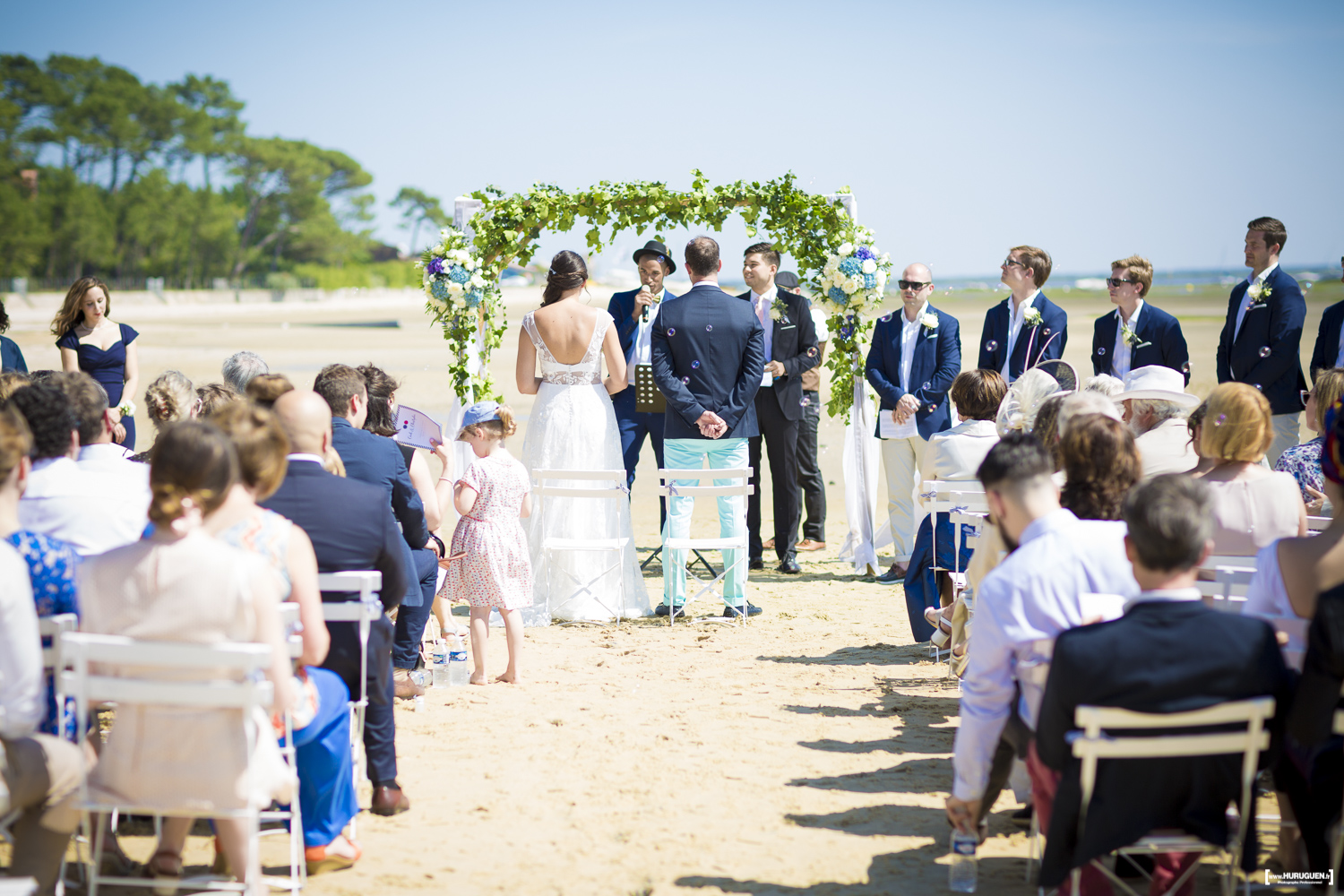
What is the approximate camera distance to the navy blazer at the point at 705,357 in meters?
6.93

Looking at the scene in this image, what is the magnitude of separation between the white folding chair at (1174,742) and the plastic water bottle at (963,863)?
1.64 ft

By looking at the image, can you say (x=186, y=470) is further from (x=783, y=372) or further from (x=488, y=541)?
(x=783, y=372)

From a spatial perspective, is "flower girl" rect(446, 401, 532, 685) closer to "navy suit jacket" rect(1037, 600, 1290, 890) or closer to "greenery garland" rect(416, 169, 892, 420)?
"greenery garland" rect(416, 169, 892, 420)

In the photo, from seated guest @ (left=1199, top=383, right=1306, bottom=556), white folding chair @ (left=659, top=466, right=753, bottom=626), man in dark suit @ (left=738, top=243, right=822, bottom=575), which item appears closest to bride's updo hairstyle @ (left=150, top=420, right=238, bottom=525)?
seated guest @ (left=1199, top=383, right=1306, bottom=556)

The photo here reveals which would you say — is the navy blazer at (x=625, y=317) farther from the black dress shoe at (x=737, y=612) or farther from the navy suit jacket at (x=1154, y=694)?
the navy suit jacket at (x=1154, y=694)

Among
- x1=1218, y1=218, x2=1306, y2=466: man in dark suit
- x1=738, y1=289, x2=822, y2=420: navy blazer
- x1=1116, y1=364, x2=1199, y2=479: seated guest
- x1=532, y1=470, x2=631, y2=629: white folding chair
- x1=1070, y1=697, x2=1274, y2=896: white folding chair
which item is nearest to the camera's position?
x1=1070, y1=697, x2=1274, y2=896: white folding chair

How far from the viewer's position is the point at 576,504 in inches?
282

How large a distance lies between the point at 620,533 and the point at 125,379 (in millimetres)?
4147

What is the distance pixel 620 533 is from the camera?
6.88 metres

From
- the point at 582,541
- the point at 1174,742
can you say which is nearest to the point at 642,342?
the point at 582,541

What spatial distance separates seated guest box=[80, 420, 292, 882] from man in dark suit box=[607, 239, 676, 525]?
17.6 ft

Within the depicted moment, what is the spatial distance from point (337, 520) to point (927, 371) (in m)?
5.26

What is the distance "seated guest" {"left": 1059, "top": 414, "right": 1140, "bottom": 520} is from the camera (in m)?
3.56

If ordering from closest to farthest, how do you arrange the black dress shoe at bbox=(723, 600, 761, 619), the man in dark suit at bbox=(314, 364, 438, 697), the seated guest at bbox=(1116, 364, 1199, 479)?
1. the man in dark suit at bbox=(314, 364, 438, 697)
2. the seated guest at bbox=(1116, 364, 1199, 479)
3. the black dress shoe at bbox=(723, 600, 761, 619)
